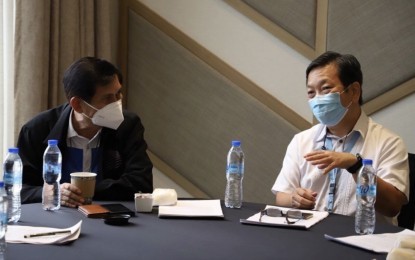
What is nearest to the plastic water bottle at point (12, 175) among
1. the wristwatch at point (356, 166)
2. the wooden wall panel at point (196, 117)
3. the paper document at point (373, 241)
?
the paper document at point (373, 241)

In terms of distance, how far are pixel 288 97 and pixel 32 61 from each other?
164 cm

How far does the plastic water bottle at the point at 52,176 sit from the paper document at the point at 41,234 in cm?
34

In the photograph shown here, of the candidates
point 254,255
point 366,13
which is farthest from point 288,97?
point 254,255

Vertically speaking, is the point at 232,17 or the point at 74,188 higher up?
the point at 232,17

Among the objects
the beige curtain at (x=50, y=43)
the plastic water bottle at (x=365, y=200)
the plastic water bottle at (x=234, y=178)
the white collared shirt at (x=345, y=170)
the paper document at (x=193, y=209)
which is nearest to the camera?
the plastic water bottle at (x=365, y=200)

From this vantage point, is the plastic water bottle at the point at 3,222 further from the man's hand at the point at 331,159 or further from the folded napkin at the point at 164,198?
the man's hand at the point at 331,159

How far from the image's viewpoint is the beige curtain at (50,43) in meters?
3.34

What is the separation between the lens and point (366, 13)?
12.2ft

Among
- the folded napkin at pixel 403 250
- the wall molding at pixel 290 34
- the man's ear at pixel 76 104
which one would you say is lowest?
the folded napkin at pixel 403 250

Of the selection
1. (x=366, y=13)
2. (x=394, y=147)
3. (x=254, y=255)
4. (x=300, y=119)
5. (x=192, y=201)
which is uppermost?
(x=366, y=13)

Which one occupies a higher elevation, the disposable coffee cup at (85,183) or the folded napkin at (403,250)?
the disposable coffee cup at (85,183)

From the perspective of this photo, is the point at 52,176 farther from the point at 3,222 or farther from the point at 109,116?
the point at 3,222

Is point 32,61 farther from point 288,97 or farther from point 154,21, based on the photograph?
point 288,97

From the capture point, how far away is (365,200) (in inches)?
86.0
